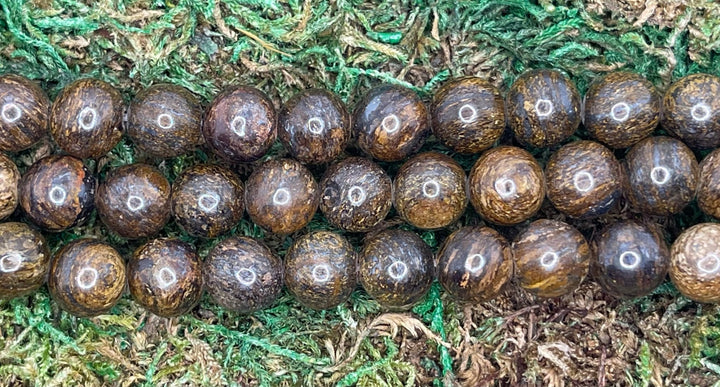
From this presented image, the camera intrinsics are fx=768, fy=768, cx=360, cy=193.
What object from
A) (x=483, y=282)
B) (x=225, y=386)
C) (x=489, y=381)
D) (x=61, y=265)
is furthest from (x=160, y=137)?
(x=489, y=381)

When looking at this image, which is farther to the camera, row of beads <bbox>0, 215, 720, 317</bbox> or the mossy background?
the mossy background

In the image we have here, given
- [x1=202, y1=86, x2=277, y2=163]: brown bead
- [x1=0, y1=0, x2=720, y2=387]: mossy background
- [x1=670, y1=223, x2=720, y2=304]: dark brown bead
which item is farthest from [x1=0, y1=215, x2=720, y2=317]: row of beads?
[x1=202, y1=86, x2=277, y2=163]: brown bead

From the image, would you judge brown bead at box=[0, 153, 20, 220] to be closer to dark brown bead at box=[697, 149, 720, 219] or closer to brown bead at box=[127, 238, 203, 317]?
brown bead at box=[127, 238, 203, 317]

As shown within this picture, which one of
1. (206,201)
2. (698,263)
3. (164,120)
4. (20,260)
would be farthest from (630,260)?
(20,260)

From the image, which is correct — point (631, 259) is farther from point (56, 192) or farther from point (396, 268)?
point (56, 192)

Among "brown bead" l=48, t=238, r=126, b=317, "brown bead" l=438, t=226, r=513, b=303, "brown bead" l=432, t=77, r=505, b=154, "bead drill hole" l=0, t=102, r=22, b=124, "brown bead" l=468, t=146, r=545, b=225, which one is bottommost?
"brown bead" l=48, t=238, r=126, b=317

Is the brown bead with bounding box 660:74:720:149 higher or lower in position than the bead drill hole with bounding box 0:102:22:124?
higher
